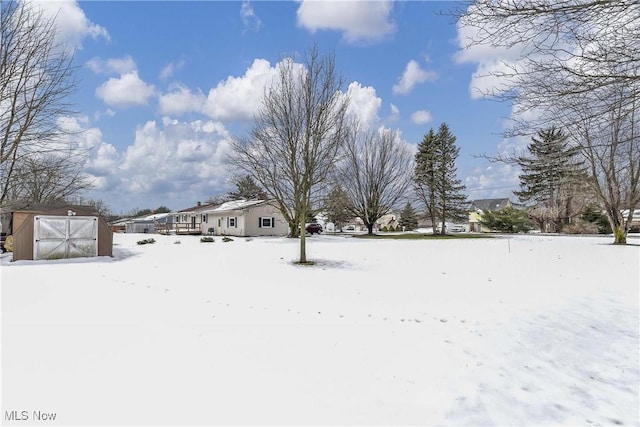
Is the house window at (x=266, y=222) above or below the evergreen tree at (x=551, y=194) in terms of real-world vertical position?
below

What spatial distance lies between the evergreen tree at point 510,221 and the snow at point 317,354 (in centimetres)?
3436

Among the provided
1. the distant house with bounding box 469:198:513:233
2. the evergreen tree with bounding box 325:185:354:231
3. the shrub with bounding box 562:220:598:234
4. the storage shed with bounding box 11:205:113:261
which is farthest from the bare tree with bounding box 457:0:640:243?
the distant house with bounding box 469:198:513:233

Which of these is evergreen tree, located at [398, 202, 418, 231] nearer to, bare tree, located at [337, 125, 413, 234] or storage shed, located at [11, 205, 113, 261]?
bare tree, located at [337, 125, 413, 234]

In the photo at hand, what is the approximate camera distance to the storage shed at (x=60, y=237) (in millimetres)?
13656

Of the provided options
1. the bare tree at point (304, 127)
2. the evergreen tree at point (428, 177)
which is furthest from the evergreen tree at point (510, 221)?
the bare tree at point (304, 127)

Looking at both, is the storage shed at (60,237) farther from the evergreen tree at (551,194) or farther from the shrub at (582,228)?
the shrub at (582,228)

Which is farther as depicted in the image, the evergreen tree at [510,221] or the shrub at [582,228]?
the evergreen tree at [510,221]

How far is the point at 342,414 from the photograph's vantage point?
9.49ft

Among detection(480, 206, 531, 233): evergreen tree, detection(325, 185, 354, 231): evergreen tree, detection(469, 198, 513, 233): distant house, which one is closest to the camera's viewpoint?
detection(325, 185, 354, 231): evergreen tree

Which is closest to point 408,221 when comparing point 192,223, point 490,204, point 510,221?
point 510,221

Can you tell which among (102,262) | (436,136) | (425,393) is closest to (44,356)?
(425,393)

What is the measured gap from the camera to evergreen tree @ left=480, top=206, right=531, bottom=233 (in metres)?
39.7

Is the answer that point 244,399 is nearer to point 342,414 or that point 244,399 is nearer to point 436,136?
point 342,414

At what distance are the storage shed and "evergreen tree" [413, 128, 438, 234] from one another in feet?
95.2
